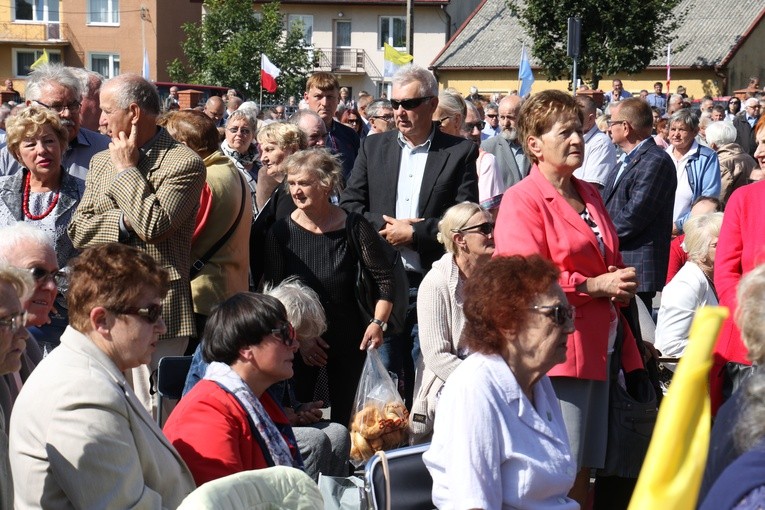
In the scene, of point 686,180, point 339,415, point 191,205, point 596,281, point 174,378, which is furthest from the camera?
point 686,180

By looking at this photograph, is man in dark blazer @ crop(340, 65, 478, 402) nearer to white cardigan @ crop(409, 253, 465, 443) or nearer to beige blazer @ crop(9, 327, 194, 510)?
white cardigan @ crop(409, 253, 465, 443)

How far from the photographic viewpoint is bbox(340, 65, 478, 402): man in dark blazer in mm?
6109

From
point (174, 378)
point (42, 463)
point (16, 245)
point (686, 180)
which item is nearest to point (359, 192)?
point (174, 378)

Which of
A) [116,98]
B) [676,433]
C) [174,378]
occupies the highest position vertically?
[116,98]

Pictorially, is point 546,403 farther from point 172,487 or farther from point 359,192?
point 359,192

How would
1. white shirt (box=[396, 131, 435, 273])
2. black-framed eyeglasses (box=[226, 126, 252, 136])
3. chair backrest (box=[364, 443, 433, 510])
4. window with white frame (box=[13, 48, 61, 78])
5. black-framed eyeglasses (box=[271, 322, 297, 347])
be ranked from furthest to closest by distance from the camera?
window with white frame (box=[13, 48, 61, 78]), black-framed eyeglasses (box=[226, 126, 252, 136]), white shirt (box=[396, 131, 435, 273]), black-framed eyeglasses (box=[271, 322, 297, 347]), chair backrest (box=[364, 443, 433, 510])

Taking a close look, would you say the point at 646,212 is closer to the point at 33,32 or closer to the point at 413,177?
the point at 413,177

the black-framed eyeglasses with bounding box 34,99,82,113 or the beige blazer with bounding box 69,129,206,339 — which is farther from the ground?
the black-framed eyeglasses with bounding box 34,99,82,113

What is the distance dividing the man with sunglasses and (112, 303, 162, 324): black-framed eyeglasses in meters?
2.54

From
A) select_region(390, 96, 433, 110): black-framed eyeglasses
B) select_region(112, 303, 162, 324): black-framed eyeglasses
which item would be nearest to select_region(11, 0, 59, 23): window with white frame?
select_region(390, 96, 433, 110): black-framed eyeglasses

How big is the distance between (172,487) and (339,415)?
2.28 meters

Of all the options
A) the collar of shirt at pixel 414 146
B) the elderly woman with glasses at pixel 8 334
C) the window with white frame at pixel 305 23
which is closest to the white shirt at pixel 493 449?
the elderly woman with glasses at pixel 8 334

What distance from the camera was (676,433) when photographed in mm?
1507

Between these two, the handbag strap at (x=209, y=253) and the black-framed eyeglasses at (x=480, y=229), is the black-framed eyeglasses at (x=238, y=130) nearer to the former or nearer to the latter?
the handbag strap at (x=209, y=253)
